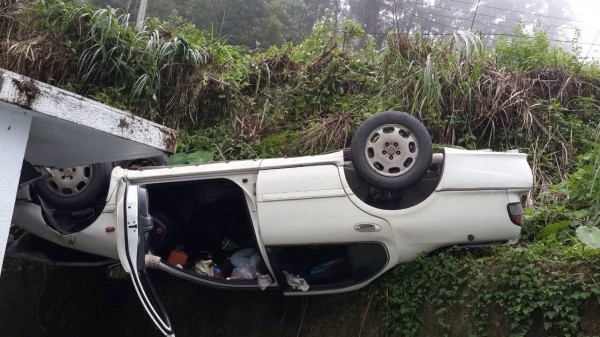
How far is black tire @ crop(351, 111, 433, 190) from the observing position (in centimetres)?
503

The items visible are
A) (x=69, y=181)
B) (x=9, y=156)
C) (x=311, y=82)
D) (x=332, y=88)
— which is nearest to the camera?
(x=9, y=156)

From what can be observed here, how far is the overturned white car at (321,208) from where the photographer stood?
16.1 feet

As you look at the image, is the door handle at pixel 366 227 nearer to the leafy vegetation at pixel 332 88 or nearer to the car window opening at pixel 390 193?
the car window opening at pixel 390 193

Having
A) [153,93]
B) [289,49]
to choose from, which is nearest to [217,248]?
[153,93]

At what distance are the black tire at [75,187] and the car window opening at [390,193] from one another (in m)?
2.19

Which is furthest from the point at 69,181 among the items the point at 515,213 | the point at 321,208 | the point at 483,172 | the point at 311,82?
the point at 311,82

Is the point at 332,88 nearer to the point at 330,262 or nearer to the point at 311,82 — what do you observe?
the point at 311,82

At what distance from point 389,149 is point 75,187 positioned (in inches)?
111

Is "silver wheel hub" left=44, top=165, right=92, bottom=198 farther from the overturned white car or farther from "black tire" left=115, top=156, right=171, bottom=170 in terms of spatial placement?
"black tire" left=115, top=156, right=171, bottom=170

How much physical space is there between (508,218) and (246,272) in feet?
7.26

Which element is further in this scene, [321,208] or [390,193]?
[390,193]

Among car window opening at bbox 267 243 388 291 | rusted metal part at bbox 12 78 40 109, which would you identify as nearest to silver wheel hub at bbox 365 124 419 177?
car window opening at bbox 267 243 388 291

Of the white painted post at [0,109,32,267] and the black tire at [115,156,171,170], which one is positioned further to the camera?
the black tire at [115,156,171,170]

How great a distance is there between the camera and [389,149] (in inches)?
Result: 202
